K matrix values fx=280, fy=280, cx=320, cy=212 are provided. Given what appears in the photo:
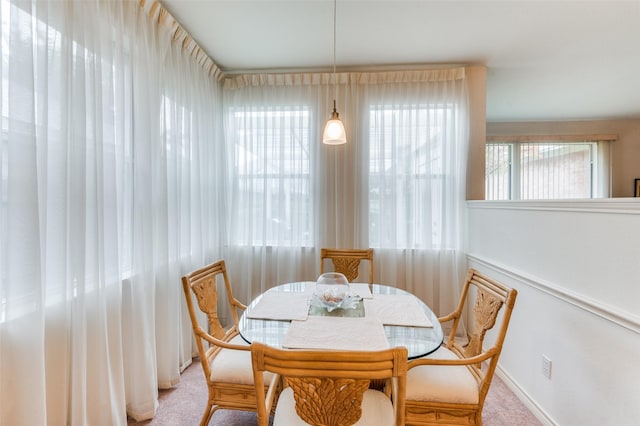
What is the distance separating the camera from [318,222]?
9.59 feet

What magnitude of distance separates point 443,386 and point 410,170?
1.97 meters

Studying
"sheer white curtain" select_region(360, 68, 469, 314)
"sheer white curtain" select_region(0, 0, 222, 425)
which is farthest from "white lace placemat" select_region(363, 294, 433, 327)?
"sheer white curtain" select_region(0, 0, 222, 425)

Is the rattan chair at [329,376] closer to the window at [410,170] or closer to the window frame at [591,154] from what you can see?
the window at [410,170]

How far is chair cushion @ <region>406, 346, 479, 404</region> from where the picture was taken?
1.32 metres

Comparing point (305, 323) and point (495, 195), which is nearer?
point (305, 323)

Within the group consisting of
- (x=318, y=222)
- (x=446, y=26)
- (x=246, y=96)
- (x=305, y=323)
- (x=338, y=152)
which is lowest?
(x=305, y=323)

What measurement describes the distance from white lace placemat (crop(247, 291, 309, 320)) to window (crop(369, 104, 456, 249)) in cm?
139

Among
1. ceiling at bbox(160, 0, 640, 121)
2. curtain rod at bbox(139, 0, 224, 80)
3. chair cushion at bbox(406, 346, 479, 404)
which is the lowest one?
chair cushion at bbox(406, 346, 479, 404)

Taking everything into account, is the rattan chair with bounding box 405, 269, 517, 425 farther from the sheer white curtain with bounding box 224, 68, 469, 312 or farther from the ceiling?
the ceiling

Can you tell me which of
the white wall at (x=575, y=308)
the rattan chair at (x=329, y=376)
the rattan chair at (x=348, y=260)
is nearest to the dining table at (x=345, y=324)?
the rattan chair at (x=329, y=376)

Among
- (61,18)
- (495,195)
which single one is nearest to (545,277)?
(61,18)

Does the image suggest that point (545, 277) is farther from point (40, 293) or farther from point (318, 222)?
point (40, 293)

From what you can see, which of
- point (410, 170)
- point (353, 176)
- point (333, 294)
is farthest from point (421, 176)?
point (333, 294)

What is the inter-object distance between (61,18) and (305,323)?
183 centimetres
